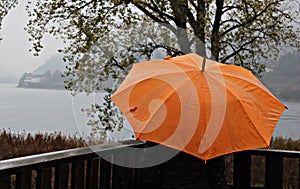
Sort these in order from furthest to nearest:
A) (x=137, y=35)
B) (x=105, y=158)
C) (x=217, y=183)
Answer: (x=137, y=35)
(x=105, y=158)
(x=217, y=183)

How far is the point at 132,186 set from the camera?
130 inches

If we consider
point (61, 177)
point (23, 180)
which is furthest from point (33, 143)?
point (23, 180)

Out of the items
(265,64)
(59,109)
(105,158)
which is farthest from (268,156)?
(59,109)

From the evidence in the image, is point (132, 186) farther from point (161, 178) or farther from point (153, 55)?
point (153, 55)

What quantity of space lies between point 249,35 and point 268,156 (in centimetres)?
358

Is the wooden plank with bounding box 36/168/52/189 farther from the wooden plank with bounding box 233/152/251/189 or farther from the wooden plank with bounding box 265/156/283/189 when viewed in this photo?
the wooden plank with bounding box 265/156/283/189

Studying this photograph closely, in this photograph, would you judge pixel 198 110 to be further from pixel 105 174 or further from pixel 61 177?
pixel 105 174

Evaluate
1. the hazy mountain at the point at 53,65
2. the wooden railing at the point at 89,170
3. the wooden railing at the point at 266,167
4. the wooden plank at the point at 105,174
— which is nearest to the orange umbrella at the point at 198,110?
the wooden railing at the point at 89,170

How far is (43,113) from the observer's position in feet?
23.4

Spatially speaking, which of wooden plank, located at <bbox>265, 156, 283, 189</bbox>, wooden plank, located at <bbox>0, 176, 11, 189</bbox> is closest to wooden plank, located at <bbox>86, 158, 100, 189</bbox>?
wooden plank, located at <bbox>0, 176, 11, 189</bbox>

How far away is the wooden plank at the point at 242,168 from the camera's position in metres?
3.36

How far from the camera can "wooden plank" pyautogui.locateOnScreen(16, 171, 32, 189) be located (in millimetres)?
1955

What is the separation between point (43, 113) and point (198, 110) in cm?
531

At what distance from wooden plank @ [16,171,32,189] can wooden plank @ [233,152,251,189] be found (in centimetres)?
183
